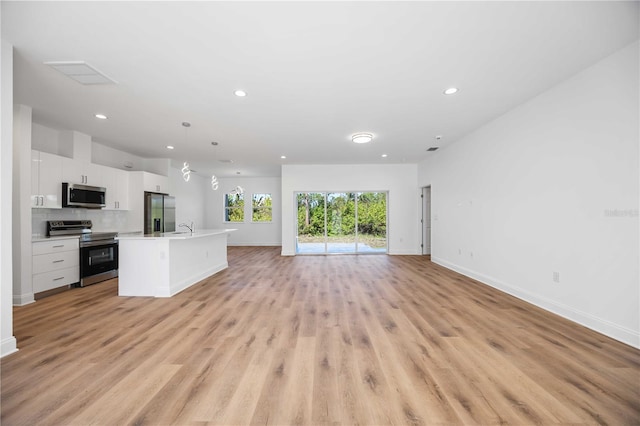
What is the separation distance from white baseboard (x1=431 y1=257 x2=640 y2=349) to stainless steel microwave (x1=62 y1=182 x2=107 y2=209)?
7.30m

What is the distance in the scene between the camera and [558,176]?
3.10 m

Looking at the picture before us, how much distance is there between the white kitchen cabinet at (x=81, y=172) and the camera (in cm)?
433

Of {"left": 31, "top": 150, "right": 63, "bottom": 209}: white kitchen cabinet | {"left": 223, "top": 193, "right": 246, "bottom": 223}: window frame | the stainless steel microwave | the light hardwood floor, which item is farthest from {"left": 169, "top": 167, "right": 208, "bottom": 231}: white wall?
the light hardwood floor

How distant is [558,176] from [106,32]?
5000 millimetres

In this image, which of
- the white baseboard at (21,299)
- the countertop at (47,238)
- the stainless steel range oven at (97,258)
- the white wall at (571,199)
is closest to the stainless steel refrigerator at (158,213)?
the stainless steel range oven at (97,258)

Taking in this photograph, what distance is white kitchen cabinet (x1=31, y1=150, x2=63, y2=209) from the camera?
3.82 m

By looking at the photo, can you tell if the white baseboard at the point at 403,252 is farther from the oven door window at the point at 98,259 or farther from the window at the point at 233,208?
the oven door window at the point at 98,259

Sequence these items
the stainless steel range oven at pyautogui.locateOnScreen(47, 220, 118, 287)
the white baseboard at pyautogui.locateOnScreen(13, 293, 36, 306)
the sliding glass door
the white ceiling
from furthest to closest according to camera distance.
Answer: the sliding glass door, the stainless steel range oven at pyautogui.locateOnScreen(47, 220, 118, 287), the white baseboard at pyautogui.locateOnScreen(13, 293, 36, 306), the white ceiling

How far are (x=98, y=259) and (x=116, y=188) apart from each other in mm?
1633

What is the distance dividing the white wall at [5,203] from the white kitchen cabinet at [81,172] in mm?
2571

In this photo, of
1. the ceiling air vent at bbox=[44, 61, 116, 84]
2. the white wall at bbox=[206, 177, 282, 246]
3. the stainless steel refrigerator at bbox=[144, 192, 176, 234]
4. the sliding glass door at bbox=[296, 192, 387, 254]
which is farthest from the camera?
the white wall at bbox=[206, 177, 282, 246]

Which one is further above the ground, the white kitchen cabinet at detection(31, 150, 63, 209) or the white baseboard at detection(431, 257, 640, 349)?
the white kitchen cabinet at detection(31, 150, 63, 209)

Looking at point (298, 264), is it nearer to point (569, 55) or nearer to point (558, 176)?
point (558, 176)

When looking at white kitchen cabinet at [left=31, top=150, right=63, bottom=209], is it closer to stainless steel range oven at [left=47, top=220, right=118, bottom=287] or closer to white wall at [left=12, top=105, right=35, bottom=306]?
white wall at [left=12, top=105, right=35, bottom=306]
